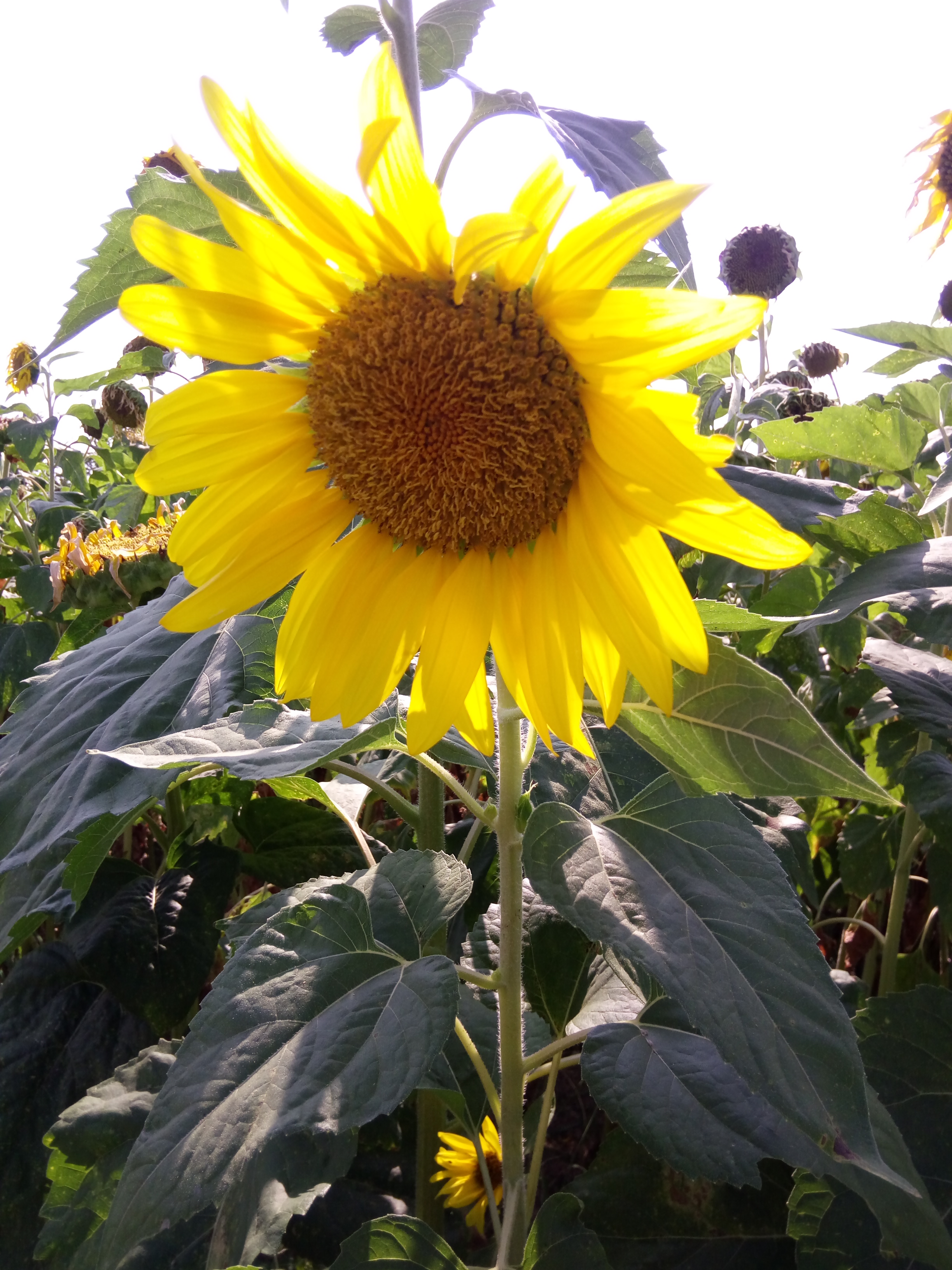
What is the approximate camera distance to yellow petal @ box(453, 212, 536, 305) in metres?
0.71

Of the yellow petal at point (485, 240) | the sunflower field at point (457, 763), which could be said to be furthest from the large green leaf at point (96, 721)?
the yellow petal at point (485, 240)

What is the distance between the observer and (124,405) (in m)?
3.58

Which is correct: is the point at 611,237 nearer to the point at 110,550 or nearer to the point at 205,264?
the point at 205,264

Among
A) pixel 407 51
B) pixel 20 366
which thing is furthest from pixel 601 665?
pixel 20 366

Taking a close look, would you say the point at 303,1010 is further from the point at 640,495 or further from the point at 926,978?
the point at 926,978

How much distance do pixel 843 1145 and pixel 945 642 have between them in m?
0.60

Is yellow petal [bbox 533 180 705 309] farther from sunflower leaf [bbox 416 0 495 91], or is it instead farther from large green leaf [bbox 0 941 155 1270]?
large green leaf [bbox 0 941 155 1270]

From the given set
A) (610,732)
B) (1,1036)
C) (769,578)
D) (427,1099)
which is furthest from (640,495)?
(769,578)

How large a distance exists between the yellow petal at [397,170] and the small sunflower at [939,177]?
11.0 feet

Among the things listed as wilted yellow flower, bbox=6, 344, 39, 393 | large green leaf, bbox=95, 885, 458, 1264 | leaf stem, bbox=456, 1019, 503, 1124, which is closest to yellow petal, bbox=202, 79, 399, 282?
large green leaf, bbox=95, 885, 458, 1264

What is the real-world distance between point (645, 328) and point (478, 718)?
43 cm

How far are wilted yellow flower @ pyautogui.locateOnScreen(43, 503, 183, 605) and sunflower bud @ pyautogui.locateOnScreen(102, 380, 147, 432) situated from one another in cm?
165

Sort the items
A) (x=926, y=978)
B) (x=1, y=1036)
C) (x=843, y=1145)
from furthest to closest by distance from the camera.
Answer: (x=926, y=978) < (x=1, y=1036) < (x=843, y=1145)

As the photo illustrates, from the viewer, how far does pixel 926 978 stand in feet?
5.31
